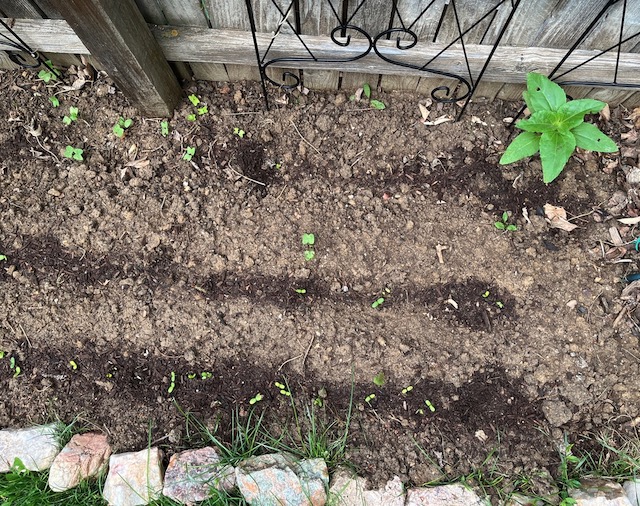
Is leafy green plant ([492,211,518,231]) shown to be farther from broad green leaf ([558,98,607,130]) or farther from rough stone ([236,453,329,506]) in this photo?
rough stone ([236,453,329,506])

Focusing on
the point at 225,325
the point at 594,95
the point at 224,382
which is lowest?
the point at 224,382

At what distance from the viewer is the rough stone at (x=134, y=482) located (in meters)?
2.15

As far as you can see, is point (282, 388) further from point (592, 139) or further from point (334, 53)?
point (592, 139)

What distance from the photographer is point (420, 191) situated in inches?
96.3

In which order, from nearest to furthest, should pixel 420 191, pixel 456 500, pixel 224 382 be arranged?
pixel 456 500
pixel 224 382
pixel 420 191

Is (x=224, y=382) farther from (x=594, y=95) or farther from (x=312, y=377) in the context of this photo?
(x=594, y=95)

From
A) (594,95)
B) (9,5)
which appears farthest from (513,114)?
(9,5)

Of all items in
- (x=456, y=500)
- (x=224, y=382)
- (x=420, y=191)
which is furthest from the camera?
(x=420, y=191)

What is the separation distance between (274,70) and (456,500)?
225 cm

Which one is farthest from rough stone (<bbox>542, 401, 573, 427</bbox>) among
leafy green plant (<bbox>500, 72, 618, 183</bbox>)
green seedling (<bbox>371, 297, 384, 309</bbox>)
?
leafy green plant (<bbox>500, 72, 618, 183</bbox>)

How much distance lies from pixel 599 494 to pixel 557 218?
4.24 ft

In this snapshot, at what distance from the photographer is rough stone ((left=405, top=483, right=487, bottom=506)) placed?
2123 millimetres

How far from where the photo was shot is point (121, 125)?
2465mm

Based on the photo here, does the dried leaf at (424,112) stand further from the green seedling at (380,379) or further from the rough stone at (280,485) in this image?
the rough stone at (280,485)
